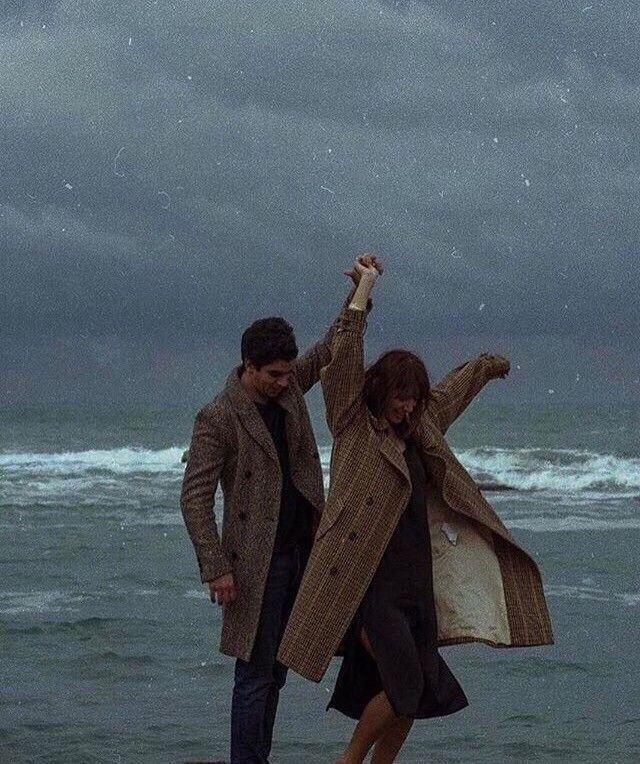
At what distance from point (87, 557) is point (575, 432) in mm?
49451

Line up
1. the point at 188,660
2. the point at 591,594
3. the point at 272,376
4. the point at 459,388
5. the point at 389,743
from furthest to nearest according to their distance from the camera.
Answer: the point at 591,594 < the point at 188,660 < the point at 459,388 < the point at 389,743 < the point at 272,376

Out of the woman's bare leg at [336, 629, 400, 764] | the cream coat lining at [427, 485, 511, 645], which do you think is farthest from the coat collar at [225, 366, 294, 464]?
the woman's bare leg at [336, 629, 400, 764]

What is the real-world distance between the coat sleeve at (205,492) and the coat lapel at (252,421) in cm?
9

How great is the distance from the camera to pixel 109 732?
26.8ft

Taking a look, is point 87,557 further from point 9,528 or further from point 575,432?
point 575,432

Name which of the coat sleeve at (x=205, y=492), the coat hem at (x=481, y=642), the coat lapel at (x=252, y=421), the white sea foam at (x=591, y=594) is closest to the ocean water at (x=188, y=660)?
the white sea foam at (x=591, y=594)

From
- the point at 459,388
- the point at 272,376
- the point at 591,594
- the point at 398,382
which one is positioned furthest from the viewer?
the point at 591,594

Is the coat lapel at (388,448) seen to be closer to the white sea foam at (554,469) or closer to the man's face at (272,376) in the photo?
the man's face at (272,376)

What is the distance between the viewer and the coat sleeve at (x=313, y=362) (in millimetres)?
5844

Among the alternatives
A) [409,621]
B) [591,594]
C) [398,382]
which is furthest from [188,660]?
[398,382]

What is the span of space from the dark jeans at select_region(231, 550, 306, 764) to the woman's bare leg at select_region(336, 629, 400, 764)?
0.31m

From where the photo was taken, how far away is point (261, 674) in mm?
5598

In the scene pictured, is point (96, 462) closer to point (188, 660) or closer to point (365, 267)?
point (188, 660)

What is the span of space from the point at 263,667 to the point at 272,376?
1020mm
